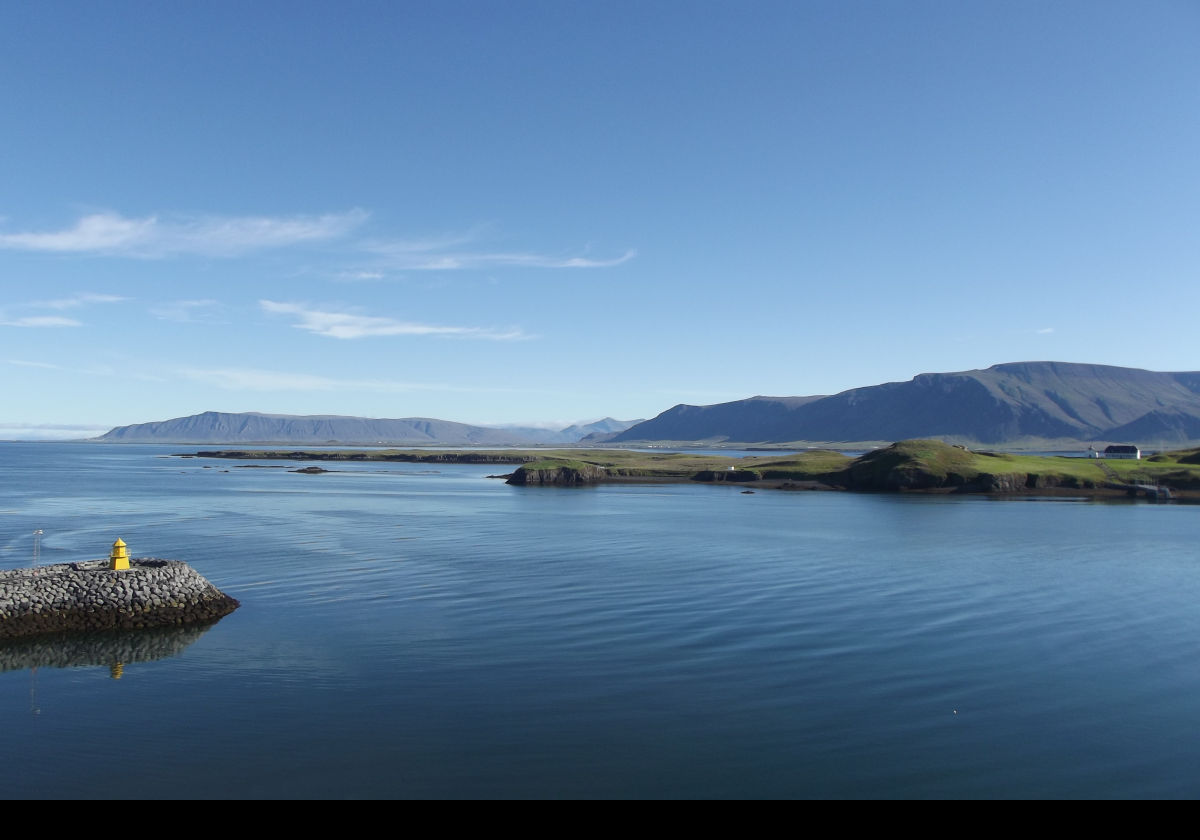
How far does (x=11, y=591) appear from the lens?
81.8 ft

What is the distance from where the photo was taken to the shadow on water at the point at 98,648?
21469 millimetres

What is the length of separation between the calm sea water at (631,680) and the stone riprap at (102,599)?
199 centimetres

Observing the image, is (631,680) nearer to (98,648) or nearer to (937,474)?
(98,648)

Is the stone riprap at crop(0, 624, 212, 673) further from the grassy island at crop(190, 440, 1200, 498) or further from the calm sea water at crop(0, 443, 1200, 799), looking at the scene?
the grassy island at crop(190, 440, 1200, 498)

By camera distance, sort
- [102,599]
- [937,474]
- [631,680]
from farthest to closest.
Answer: [937,474]
[102,599]
[631,680]

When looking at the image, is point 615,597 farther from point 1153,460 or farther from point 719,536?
point 1153,460

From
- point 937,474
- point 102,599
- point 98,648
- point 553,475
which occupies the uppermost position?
point 937,474

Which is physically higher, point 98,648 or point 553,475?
point 553,475

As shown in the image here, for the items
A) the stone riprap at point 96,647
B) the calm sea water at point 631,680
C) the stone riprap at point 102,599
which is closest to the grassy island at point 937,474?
the calm sea water at point 631,680

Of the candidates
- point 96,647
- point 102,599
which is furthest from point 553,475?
point 96,647

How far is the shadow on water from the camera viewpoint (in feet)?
70.4

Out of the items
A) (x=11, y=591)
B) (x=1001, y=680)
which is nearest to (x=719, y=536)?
(x=1001, y=680)

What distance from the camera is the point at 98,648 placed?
908 inches

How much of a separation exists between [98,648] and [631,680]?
15432 mm
